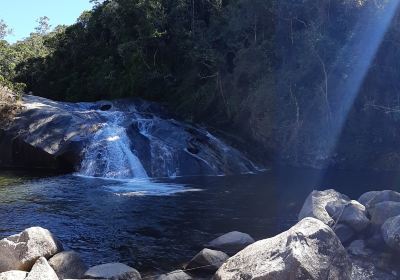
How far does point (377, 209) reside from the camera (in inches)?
492

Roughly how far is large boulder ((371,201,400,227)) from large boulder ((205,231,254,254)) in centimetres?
355

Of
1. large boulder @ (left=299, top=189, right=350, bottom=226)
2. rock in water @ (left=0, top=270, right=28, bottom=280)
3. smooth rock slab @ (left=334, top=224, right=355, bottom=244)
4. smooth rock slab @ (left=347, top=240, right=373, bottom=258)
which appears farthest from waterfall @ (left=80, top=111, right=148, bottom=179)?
rock in water @ (left=0, top=270, right=28, bottom=280)

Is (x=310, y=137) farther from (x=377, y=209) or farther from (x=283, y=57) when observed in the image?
(x=377, y=209)

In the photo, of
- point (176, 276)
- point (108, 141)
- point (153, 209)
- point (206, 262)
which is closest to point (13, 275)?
point (176, 276)

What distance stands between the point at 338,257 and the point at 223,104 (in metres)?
26.0

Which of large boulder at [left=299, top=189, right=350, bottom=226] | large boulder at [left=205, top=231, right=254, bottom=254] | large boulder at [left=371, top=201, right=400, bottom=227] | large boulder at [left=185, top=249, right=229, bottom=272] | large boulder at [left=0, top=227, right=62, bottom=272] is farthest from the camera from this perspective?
large boulder at [left=299, top=189, right=350, bottom=226]

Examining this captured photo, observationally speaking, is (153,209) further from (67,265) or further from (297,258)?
(297,258)

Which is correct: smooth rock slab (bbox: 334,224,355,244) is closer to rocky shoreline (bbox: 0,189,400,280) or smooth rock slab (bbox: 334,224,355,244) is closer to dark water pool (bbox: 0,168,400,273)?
rocky shoreline (bbox: 0,189,400,280)

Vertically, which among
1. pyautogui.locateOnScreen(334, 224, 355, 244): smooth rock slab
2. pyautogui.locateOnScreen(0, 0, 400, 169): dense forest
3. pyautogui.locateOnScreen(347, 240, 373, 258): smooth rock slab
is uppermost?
pyautogui.locateOnScreen(0, 0, 400, 169): dense forest

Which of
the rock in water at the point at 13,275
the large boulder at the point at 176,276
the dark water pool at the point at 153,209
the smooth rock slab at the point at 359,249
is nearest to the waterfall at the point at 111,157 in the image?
the dark water pool at the point at 153,209

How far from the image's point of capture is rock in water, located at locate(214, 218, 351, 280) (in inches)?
308

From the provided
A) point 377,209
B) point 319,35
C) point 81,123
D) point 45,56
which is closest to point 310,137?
point 319,35

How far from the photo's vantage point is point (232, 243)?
38.9ft

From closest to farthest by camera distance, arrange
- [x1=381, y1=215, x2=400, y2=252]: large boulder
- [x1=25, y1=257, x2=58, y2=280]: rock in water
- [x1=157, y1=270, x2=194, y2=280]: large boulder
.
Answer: [x1=25, y1=257, x2=58, y2=280]: rock in water → [x1=157, y1=270, x2=194, y2=280]: large boulder → [x1=381, y1=215, x2=400, y2=252]: large boulder
